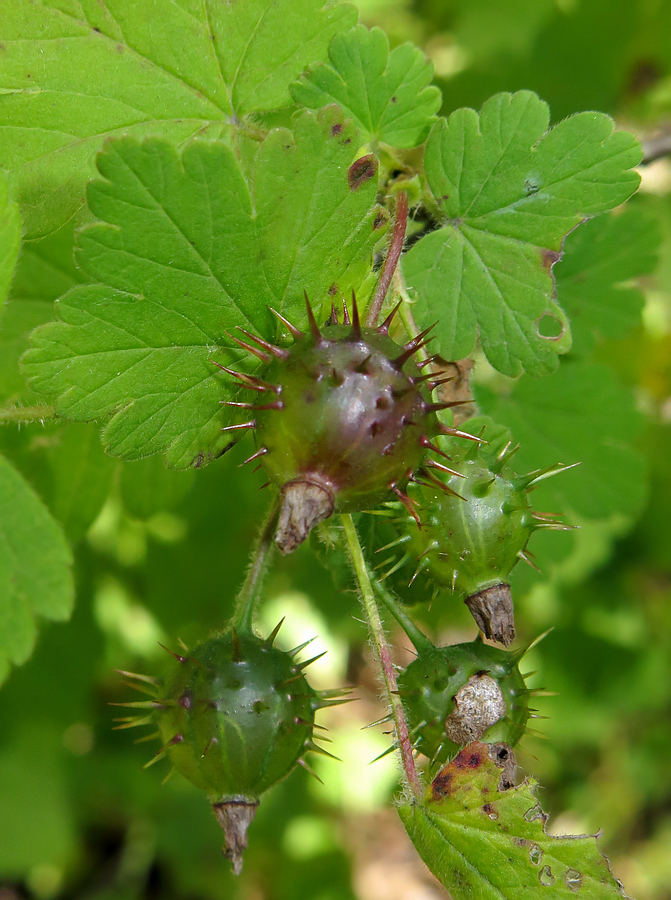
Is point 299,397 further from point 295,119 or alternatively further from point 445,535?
point 295,119

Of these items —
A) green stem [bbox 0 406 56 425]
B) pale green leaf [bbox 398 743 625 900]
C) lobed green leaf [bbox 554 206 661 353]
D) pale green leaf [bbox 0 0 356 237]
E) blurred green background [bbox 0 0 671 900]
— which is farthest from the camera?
blurred green background [bbox 0 0 671 900]

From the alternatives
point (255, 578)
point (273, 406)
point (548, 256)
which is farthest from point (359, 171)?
point (255, 578)

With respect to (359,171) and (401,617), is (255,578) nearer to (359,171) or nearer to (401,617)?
(401,617)

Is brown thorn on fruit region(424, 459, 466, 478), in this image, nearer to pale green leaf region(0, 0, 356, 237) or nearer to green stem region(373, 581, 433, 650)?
green stem region(373, 581, 433, 650)

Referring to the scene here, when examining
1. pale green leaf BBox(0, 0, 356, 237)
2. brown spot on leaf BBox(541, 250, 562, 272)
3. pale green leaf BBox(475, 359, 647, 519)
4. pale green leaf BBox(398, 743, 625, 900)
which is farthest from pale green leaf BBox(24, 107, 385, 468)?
pale green leaf BBox(475, 359, 647, 519)

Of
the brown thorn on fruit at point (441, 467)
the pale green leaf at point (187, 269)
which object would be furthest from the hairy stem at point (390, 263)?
the brown thorn on fruit at point (441, 467)

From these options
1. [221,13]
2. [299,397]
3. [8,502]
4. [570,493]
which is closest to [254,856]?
[570,493]
